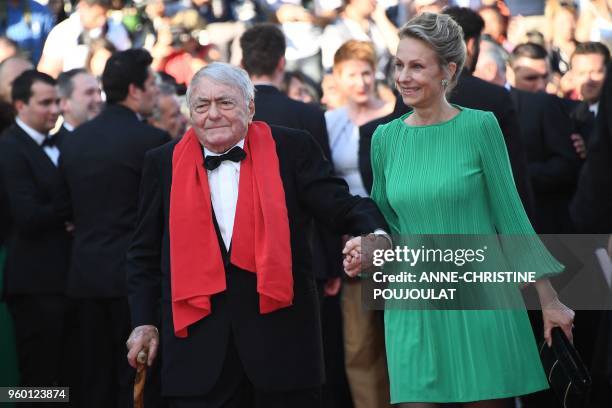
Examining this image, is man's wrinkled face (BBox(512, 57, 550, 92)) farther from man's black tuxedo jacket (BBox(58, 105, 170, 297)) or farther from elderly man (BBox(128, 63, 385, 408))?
elderly man (BBox(128, 63, 385, 408))

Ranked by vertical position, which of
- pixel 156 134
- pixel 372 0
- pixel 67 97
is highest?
pixel 372 0

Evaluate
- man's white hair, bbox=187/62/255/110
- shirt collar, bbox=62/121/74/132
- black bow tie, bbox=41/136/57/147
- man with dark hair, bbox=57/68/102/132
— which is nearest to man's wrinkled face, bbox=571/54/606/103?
man with dark hair, bbox=57/68/102/132

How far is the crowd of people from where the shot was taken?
18.5ft

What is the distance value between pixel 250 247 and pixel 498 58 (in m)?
3.74

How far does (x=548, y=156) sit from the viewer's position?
9469 mm

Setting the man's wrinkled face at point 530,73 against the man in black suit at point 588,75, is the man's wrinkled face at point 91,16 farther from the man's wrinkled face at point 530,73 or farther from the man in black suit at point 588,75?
the man in black suit at point 588,75

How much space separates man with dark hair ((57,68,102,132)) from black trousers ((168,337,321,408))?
4.54 metres

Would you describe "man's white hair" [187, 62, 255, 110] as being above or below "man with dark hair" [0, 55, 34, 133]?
below

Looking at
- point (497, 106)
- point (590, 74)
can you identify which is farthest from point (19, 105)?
point (590, 74)

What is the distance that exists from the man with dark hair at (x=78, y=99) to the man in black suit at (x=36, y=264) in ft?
2.85

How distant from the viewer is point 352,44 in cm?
955

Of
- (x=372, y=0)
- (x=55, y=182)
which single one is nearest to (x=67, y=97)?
(x=55, y=182)

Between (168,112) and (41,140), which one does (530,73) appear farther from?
(41,140)

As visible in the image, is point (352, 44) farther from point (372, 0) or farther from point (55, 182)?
point (372, 0)
